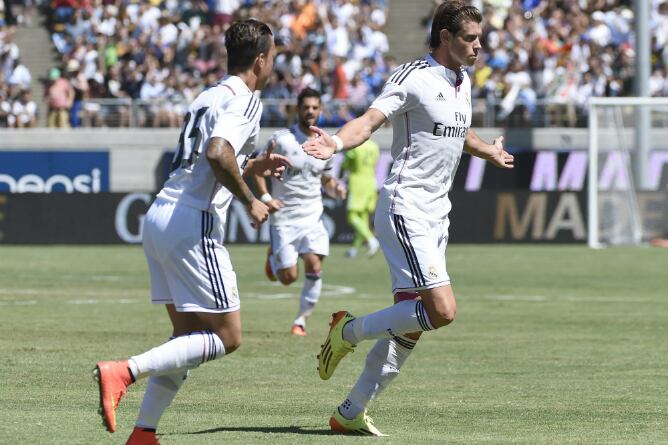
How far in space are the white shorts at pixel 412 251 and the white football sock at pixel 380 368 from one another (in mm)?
348

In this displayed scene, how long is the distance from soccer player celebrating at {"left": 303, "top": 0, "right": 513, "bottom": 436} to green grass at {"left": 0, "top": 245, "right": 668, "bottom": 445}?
425 mm

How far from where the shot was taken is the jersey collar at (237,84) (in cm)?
762

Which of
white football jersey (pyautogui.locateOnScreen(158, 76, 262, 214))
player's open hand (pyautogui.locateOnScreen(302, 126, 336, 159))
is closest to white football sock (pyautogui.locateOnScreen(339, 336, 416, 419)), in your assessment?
player's open hand (pyautogui.locateOnScreen(302, 126, 336, 159))

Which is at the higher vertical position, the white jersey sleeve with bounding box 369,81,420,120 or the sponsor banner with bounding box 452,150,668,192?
the white jersey sleeve with bounding box 369,81,420,120

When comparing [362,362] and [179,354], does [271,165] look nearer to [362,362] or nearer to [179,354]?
[179,354]

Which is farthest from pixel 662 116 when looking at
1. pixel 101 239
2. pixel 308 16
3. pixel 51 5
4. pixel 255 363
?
pixel 255 363

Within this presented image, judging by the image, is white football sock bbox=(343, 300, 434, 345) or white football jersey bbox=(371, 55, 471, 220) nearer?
white football sock bbox=(343, 300, 434, 345)

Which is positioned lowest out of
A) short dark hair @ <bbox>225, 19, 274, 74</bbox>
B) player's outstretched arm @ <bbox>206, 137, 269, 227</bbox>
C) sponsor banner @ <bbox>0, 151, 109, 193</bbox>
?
sponsor banner @ <bbox>0, 151, 109, 193</bbox>

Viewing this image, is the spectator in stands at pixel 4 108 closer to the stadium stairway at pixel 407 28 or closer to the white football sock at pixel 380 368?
the stadium stairway at pixel 407 28

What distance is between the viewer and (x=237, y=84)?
25.1ft

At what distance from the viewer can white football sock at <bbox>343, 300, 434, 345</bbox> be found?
833 cm

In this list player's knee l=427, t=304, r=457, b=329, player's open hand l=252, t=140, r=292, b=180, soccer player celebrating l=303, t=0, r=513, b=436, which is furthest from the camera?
soccer player celebrating l=303, t=0, r=513, b=436

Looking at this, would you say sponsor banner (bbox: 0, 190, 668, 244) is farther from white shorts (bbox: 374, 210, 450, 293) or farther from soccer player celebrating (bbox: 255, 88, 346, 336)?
white shorts (bbox: 374, 210, 450, 293)

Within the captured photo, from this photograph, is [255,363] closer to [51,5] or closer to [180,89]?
[180,89]
